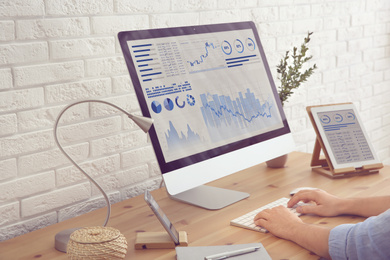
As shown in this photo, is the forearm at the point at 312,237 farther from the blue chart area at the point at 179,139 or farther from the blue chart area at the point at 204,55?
the blue chart area at the point at 204,55

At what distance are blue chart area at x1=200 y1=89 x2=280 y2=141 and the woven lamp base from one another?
0.50 m

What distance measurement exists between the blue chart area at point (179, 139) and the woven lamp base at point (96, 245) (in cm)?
34

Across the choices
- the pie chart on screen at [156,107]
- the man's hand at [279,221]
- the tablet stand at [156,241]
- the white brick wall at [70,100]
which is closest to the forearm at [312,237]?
the man's hand at [279,221]

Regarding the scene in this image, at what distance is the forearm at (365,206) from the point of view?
4.58 ft

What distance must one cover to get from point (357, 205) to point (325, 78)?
1.36m

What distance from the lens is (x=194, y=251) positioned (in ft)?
3.93

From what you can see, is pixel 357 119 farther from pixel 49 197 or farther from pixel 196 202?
pixel 49 197

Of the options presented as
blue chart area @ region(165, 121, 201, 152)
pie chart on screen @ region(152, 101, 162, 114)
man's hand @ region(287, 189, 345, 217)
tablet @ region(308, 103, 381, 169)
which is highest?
pie chart on screen @ region(152, 101, 162, 114)

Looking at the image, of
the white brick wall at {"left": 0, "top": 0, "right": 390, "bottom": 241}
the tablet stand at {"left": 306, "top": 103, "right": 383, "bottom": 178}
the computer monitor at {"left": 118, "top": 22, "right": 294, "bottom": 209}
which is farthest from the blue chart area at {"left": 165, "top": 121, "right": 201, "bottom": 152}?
the tablet stand at {"left": 306, "top": 103, "right": 383, "bottom": 178}

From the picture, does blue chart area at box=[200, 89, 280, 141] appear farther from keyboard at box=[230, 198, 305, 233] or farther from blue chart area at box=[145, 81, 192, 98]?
keyboard at box=[230, 198, 305, 233]

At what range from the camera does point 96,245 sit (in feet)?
3.62

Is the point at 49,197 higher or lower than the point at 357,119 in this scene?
lower

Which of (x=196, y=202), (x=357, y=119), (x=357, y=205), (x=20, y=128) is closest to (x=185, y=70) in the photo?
(x=196, y=202)

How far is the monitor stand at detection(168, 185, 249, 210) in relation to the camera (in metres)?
1.56
